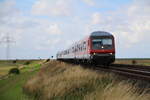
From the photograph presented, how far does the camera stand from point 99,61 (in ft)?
88.5

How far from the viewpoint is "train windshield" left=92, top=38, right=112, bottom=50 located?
27672 mm

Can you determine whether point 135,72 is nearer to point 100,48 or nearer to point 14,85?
point 100,48

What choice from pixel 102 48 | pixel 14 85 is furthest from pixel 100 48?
pixel 14 85

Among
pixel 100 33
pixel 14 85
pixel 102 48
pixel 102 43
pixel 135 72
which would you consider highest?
pixel 100 33

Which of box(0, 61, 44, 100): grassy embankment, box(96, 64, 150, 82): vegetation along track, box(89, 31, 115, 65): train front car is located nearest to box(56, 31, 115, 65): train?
box(89, 31, 115, 65): train front car

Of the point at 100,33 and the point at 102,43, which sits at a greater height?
the point at 100,33

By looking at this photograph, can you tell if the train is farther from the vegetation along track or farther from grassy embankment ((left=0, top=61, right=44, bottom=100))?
grassy embankment ((left=0, top=61, right=44, bottom=100))

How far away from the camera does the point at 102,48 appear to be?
90.4 ft

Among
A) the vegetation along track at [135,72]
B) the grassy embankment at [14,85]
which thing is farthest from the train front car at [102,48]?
the grassy embankment at [14,85]

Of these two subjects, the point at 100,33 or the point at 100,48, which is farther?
the point at 100,33

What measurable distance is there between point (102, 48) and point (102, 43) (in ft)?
2.04

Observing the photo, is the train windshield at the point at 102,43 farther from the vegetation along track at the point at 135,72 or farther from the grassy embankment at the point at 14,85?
A: the grassy embankment at the point at 14,85

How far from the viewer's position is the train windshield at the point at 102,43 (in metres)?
27.7

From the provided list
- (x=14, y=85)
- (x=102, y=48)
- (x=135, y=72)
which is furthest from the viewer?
(x=14, y=85)
